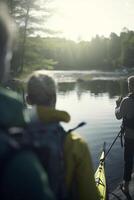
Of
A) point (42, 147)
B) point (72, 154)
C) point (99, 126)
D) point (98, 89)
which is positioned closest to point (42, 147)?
point (42, 147)

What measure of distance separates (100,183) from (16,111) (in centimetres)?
592

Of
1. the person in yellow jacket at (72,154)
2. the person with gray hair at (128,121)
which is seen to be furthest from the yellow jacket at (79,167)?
the person with gray hair at (128,121)

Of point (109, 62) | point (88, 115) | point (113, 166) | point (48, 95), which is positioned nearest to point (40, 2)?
point (88, 115)

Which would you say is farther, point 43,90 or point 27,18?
point 27,18

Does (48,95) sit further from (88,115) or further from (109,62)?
(109,62)

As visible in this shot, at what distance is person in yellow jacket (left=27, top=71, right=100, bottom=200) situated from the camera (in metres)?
2.55

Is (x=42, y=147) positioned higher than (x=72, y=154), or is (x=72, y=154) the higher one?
(x=42, y=147)

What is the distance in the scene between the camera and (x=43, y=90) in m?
2.64

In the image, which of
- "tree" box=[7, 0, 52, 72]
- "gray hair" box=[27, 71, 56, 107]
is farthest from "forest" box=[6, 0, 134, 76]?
"gray hair" box=[27, 71, 56, 107]

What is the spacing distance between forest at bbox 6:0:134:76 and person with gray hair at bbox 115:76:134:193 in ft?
56.8

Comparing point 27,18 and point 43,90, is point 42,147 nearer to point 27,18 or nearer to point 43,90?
point 43,90

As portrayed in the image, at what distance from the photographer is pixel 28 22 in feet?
93.0

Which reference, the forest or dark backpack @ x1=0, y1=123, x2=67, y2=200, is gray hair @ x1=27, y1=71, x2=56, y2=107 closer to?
dark backpack @ x1=0, y1=123, x2=67, y2=200

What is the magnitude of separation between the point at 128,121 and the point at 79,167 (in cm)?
497
